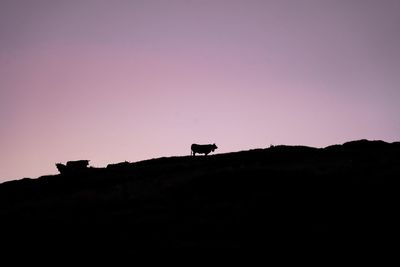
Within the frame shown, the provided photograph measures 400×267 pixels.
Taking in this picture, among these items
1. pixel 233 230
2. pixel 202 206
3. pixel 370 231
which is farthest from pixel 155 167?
pixel 370 231

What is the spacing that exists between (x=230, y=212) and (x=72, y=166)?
29.6 metres

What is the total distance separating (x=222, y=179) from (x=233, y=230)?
9.28 metres

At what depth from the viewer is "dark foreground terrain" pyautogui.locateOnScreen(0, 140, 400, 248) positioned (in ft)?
48.0

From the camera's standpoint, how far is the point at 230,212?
1781cm

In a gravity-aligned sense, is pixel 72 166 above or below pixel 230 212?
above

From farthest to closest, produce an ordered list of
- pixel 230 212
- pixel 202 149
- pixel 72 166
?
pixel 202 149 < pixel 72 166 < pixel 230 212

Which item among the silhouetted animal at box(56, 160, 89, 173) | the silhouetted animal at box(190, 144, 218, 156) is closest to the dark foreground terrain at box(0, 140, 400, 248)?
the silhouetted animal at box(56, 160, 89, 173)

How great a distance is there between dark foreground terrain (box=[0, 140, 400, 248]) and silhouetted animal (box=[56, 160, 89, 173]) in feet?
37.4

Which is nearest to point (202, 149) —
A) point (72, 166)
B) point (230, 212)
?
point (72, 166)

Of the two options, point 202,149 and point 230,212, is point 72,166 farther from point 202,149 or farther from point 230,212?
point 230,212

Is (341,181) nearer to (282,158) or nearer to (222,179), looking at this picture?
(222,179)

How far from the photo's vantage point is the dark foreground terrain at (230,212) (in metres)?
14.6

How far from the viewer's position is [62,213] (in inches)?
848

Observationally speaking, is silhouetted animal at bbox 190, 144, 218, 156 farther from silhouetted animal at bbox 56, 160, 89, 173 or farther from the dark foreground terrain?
the dark foreground terrain
